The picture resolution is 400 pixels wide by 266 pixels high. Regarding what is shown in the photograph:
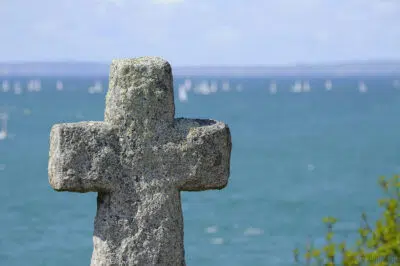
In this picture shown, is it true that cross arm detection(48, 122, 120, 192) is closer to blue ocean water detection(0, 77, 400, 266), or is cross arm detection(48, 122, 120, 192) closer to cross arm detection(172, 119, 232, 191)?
cross arm detection(172, 119, 232, 191)

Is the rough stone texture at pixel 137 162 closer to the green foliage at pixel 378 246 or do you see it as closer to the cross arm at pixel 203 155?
the cross arm at pixel 203 155

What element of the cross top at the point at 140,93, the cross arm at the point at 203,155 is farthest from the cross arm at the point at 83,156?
the cross arm at the point at 203,155

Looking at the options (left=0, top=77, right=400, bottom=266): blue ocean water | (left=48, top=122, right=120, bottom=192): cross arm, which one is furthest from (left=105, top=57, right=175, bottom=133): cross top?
(left=0, top=77, right=400, bottom=266): blue ocean water

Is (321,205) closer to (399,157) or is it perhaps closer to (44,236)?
(44,236)

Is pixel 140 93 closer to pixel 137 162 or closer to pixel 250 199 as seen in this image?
pixel 137 162

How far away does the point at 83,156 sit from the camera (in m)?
6.07

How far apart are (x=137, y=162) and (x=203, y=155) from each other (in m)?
0.39

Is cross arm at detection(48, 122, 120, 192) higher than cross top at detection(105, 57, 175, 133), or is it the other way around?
cross top at detection(105, 57, 175, 133)

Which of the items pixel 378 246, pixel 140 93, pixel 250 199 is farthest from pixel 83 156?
pixel 250 199

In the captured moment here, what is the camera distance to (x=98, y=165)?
6105 mm

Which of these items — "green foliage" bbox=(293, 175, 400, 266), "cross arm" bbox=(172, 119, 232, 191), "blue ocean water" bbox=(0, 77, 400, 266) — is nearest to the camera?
"cross arm" bbox=(172, 119, 232, 191)

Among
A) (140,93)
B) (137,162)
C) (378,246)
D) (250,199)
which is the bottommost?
(250,199)

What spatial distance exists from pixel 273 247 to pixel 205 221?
6.18 meters

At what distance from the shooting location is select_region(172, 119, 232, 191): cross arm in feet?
20.6
